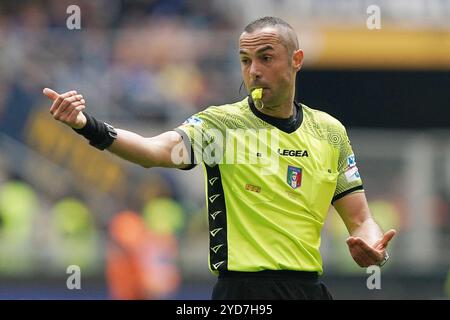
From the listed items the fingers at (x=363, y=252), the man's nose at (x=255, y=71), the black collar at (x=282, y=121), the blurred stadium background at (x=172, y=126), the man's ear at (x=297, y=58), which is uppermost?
the blurred stadium background at (x=172, y=126)

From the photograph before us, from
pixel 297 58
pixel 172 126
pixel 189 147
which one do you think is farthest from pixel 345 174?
pixel 172 126

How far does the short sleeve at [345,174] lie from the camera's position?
6.80m

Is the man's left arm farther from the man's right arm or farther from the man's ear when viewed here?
the man's right arm

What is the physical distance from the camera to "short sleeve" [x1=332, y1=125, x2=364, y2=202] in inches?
268

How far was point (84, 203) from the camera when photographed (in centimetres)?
1772

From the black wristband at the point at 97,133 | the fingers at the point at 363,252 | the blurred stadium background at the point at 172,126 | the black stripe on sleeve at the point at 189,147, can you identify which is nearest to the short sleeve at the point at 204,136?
the black stripe on sleeve at the point at 189,147

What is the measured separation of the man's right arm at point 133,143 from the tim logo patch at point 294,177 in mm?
590

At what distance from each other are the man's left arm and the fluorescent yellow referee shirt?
24 centimetres

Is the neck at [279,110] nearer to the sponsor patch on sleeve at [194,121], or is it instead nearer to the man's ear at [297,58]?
the man's ear at [297,58]

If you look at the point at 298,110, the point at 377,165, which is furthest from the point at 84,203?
the point at 298,110

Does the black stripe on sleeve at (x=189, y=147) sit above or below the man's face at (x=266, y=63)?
below

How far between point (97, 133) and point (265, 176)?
3.47ft

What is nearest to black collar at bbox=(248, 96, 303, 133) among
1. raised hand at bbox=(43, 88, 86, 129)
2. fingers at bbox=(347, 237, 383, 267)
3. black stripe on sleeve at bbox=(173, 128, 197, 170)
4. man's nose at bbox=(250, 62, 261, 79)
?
man's nose at bbox=(250, 62, 261, 79)

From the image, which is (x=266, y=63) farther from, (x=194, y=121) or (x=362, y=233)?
(x=362, y=233)
